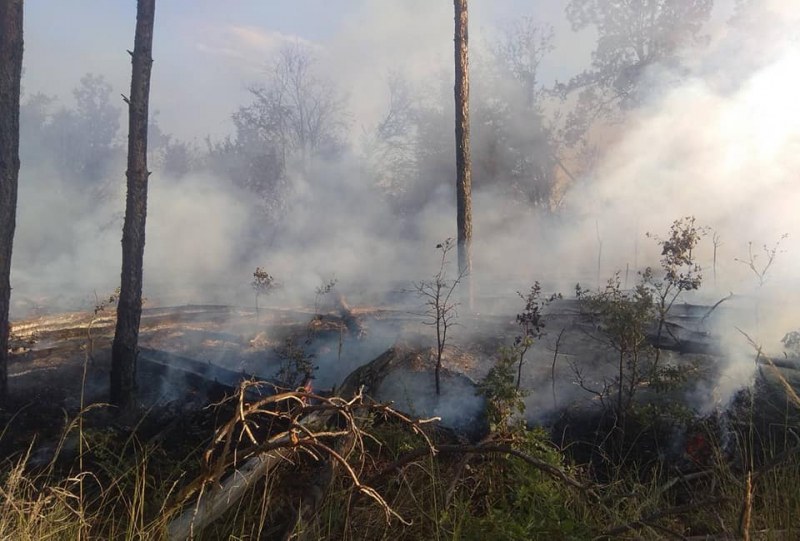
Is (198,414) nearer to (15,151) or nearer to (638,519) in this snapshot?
(15,151)

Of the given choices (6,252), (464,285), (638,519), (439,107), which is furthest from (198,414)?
(439,107)

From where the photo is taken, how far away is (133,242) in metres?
6.55

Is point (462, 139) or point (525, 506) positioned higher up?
point (462, 139)

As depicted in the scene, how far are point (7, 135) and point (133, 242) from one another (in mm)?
1682

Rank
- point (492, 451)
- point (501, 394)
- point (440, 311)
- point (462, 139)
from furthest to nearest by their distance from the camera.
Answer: point (462, 139)
point (440, 311)
point (501, 394)
point (492, 451)

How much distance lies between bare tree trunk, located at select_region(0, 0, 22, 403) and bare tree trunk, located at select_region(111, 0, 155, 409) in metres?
1.11

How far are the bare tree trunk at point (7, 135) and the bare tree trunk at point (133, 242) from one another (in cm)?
111

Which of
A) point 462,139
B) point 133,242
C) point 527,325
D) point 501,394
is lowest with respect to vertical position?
point 501,394

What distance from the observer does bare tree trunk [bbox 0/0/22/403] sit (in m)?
6.05

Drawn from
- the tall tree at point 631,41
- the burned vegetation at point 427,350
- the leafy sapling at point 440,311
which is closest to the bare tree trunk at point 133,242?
the burned vegetation at point 427,350

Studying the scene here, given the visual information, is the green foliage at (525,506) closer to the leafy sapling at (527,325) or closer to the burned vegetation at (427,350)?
the burned vegetation at (427,350)

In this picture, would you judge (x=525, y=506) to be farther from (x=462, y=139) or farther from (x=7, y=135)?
(x=462, y=139)

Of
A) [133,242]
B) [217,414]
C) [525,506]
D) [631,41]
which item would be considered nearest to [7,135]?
[133,242]

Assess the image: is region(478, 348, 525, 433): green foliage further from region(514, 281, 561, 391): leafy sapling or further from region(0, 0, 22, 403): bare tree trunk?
region(0, 0, 22, 403): bare tree trunk
